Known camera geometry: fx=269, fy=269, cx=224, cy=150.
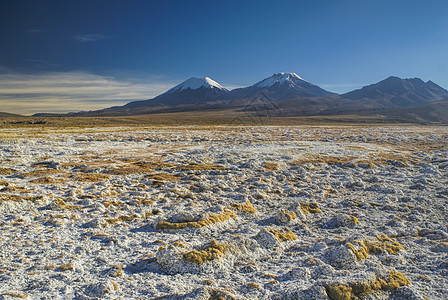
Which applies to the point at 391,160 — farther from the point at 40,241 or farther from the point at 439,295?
the point at 40,241

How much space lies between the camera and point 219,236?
22.3 feet

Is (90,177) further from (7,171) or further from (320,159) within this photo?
(320,159)

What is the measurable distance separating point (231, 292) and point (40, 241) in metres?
4.57

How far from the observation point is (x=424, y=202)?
384 inches

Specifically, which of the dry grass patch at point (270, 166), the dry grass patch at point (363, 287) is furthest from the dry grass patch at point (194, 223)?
the dry grass patch at point (270, 166)

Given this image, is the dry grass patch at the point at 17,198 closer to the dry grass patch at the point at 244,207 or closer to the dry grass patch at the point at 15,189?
the dry grass patch at the point at 15,189

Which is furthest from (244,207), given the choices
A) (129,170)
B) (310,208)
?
(129,170)

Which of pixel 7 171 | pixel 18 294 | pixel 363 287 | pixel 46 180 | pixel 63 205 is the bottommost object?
pixel 363 287

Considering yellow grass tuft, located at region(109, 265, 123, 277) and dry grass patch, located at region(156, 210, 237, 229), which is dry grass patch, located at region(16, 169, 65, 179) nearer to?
dry grass patch, located at region(156, 210, 237, 229)

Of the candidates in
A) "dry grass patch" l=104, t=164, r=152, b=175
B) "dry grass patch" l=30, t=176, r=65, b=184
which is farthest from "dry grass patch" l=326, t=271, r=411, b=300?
"dry grass patch" l=104, t=164, r=152, b=175

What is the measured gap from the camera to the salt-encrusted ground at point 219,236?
4566 millimetres

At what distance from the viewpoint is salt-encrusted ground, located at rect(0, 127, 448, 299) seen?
15.0 feet

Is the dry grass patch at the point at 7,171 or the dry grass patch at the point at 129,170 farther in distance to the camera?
the dry grass patch at the point at 129,170

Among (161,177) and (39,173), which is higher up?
(39,173)
